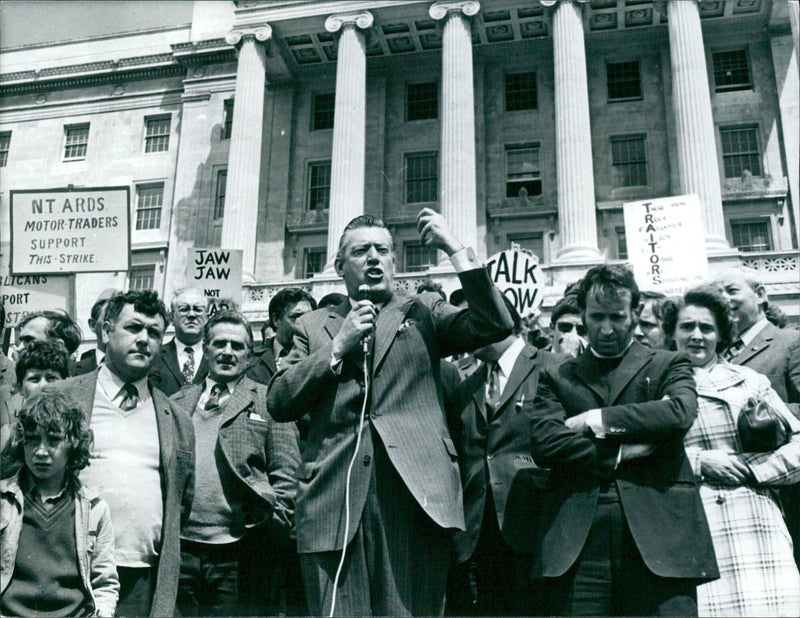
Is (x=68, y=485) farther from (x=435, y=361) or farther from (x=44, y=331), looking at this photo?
(x=44, y=331)

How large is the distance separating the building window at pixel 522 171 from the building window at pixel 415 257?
156 inches

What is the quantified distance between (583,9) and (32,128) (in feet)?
86.3

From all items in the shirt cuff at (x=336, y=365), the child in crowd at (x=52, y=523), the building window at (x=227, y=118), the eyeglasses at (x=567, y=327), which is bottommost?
the child in crowd at (x=52, y=523)

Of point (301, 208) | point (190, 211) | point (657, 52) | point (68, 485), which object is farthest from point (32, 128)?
point (68, 485)

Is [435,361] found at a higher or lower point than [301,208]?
lower

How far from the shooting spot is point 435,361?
4.23m

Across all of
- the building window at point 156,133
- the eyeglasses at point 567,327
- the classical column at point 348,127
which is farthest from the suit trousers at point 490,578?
the building window at point 156,133

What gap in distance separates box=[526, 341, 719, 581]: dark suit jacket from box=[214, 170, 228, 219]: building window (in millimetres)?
30962

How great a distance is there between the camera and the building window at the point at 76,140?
3803 centimetres

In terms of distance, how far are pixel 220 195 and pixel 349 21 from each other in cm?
915

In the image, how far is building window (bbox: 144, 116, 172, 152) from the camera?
36.7m

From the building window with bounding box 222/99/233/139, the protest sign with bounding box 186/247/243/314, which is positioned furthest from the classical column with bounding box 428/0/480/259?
the protest sign with bounding box 186/247/243/314

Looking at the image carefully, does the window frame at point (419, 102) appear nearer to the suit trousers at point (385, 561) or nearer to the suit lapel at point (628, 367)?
the suit lapel at point (628, 367)

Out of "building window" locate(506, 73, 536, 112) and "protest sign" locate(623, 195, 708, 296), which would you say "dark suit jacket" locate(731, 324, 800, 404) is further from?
"building window" locate(506, 73, 536, 112)
